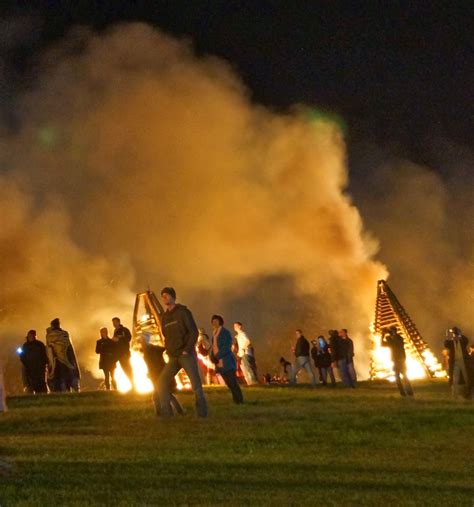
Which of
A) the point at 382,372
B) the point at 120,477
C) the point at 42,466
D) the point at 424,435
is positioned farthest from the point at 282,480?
the point at 382,372

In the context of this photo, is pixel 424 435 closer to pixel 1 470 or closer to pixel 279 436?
pixel 279 436

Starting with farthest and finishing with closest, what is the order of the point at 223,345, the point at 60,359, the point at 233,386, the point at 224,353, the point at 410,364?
the point at 410,364 → the point at 60,359 → the point at 223,345 → the point at 224,353 → the point at 233,386

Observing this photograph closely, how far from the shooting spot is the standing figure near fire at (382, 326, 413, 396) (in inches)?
922

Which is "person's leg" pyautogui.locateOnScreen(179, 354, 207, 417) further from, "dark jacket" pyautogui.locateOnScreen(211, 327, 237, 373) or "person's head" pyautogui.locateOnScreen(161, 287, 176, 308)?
"dark jacket" pyautogui.locateOnScreen(211, 327, 237, 373)

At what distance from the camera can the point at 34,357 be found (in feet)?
78.7

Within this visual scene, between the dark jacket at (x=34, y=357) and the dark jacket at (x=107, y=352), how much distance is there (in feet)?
4.08

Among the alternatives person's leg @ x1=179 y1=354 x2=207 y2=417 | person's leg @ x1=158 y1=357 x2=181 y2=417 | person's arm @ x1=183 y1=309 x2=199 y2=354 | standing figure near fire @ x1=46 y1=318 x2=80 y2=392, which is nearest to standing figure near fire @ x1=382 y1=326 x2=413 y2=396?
standing figure near fire @ x1=46 y1=318 x2=80 y2=392

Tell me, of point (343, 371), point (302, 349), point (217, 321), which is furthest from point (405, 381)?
point (217, 321)

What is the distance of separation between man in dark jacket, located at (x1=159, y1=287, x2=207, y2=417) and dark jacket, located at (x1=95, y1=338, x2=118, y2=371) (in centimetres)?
848

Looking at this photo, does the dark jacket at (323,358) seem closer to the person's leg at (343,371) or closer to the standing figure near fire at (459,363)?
the person's leg at (343,371)

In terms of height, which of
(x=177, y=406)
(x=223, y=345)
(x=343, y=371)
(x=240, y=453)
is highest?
(x=223, y=345)

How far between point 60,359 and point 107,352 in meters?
1.30

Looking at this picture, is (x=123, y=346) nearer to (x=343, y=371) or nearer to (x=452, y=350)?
(x=343, y=371)

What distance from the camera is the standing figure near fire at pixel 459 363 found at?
22.1 meters
